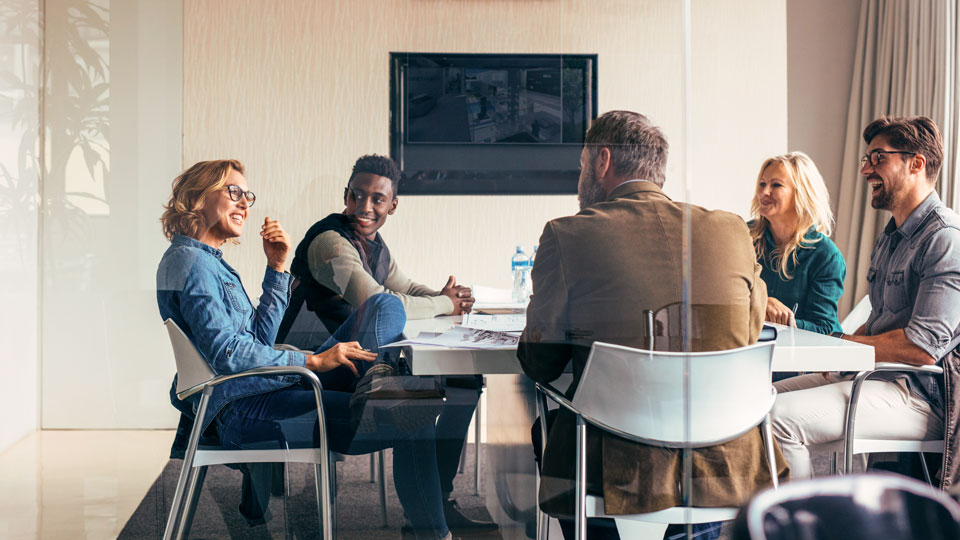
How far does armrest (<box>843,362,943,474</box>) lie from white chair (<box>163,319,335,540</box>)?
5.22ft

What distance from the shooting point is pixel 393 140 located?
2.01 metres

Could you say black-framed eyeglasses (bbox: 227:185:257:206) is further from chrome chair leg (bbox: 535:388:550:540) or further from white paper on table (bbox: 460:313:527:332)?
chrome chair leg (bbox: 535:388:550:540)

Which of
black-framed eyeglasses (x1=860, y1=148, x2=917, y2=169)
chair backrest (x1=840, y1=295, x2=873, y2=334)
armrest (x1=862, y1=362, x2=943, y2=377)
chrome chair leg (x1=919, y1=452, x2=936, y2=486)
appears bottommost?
chrome chair leg (x1=919, y1=452, x2=936, y2=486)

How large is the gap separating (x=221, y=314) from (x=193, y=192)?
35 centimetres

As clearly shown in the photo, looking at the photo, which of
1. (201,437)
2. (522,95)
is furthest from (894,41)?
(201,437)

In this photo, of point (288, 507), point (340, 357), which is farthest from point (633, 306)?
point (288, 507)

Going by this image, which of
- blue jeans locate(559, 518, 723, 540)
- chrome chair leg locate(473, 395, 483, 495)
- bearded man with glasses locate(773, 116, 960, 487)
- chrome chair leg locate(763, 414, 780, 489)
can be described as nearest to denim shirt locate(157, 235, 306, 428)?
chrome chair leg locate(473, 395, 483, 495)

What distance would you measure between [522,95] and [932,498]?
1429mm

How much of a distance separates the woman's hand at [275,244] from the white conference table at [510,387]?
40 cm

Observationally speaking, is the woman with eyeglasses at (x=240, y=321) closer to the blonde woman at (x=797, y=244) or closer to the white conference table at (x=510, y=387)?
the white conference table at (x=510, y=387)

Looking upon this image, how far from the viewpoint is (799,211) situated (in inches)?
88.0

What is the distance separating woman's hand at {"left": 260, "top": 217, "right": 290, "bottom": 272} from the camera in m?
1.96

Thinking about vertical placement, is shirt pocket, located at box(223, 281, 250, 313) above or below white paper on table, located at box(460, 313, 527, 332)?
above

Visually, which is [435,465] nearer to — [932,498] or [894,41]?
[932,498]
